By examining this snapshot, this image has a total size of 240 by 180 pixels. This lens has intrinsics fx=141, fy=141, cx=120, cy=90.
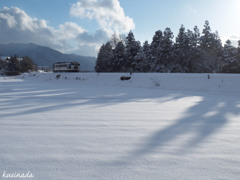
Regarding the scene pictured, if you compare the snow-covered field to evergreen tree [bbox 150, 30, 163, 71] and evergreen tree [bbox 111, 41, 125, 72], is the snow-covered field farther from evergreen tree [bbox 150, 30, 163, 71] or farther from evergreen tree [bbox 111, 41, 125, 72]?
evergreen tree [bbox 111, 41, 125, 72]

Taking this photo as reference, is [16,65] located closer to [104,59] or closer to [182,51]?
[104,59]

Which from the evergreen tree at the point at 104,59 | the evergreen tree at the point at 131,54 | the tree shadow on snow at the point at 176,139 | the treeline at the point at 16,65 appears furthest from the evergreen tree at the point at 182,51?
the treeline at the point at 16,65

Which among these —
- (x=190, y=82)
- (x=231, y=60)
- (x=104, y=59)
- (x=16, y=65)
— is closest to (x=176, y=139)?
(x=190, y=82)

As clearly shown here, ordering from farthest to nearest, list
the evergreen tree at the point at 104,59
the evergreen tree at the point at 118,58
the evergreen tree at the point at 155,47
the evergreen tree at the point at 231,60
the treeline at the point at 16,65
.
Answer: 1. the treeline at the point at 16,65
2. the evergreen tree at the point at 104,59
3. the evergreen tree at the point at 118,58
4. the evergreen tree at the point at 155,47
5. the evergreen tree at the point at 231,60

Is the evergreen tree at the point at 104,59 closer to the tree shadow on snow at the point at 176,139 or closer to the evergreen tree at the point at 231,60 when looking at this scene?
the evergreen tree at the point at 231,60

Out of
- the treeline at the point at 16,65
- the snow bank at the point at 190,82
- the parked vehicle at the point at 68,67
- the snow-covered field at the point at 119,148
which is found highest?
the treeline at the point at 16,65

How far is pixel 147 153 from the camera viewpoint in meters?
1.48

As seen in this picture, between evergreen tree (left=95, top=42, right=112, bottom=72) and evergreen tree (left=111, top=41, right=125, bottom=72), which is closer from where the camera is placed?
evergreen tree (left=111, top=41, right=125, bottom=72)

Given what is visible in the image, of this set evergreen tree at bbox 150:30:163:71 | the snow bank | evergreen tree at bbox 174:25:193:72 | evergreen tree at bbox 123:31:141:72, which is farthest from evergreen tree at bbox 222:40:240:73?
the snow bank

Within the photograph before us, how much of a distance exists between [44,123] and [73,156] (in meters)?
1.22

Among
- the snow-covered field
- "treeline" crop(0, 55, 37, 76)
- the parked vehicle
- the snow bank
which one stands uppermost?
"treeline" crop(0, 55, 37, 76)

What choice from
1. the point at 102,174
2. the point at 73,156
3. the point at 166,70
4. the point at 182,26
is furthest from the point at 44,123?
the point at 182,26

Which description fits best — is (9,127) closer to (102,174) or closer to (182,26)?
(102,174)

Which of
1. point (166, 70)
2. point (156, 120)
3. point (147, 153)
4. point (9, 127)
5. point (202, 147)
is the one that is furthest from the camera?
point (166, 70)
